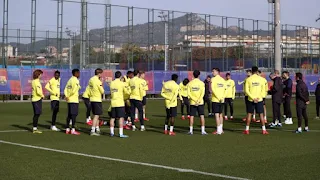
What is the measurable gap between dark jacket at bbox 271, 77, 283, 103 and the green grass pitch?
200cm

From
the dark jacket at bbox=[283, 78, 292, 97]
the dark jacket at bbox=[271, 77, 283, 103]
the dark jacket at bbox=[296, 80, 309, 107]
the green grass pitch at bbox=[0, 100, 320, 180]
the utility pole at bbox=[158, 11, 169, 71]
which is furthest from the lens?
the utility pole at bbox=[158, 11, 169, 71]

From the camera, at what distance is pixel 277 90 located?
1898 cm

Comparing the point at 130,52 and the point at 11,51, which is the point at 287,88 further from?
the point at 11,51

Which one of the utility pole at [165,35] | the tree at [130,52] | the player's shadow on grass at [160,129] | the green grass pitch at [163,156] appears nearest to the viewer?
the green grass pitch at [163,156]

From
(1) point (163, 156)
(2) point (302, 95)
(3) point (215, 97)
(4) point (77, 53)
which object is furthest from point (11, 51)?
(1) point (163, 156)

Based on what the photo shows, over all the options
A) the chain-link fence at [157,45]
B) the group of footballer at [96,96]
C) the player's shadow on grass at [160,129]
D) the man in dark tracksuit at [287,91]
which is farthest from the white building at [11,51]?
the man in dark tracksuit at [287,91]

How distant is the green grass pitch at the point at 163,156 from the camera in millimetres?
9203

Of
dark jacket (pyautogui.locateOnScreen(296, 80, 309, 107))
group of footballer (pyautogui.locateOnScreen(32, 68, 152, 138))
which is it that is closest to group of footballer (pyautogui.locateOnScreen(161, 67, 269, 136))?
dark jacket (pyautogui.locateOnScreen(296, 80, 309, 107))

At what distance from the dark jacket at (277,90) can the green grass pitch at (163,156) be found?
2.00 m

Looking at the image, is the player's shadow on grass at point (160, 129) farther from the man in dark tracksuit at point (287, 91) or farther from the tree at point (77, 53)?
the tree at point (77, 53)

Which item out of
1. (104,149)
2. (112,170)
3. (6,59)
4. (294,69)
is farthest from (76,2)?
(112,170)

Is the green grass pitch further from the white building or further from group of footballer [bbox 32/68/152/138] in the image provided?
the white building

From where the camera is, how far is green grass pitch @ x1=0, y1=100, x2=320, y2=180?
9.20m

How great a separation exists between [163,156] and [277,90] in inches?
347
